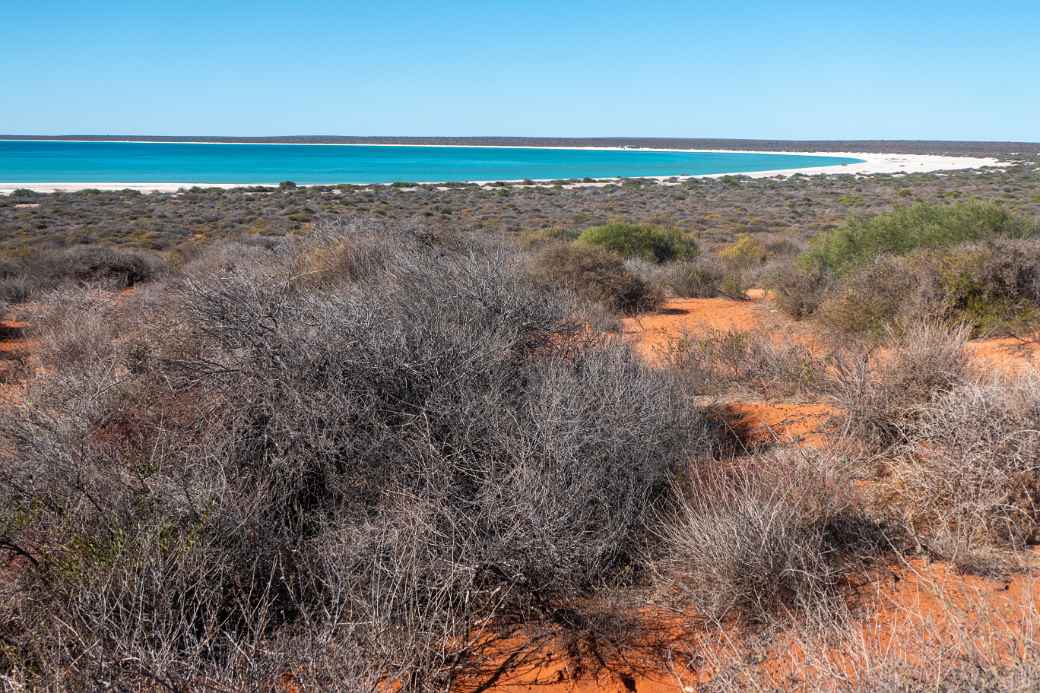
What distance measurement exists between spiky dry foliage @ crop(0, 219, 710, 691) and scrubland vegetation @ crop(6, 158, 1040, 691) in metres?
0.02

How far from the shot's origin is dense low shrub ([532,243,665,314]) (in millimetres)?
11719

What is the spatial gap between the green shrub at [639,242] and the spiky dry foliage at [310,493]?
38.4ft

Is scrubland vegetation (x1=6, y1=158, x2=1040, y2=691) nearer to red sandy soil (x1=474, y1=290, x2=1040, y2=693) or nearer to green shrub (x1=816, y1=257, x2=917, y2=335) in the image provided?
red sandy soil (x1=474, y1=290, x2=1040, y2=693)

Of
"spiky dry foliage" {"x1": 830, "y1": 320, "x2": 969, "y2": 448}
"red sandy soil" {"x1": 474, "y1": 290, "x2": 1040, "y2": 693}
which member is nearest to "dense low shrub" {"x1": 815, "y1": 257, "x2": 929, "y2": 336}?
"spiky dry foliage" {"x1": 830, "y1": 320, "x2": 969, "y2": 448}

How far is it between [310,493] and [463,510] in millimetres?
912

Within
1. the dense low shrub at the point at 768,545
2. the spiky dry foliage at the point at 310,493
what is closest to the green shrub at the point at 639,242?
the spiky dry foliage at the point at 310,493

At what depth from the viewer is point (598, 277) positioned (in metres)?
12.0

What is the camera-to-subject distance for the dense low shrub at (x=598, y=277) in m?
11.7

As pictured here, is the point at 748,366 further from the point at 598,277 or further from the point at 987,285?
the point at 598,277

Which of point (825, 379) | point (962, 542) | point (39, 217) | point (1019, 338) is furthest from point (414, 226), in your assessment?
point (39, 217)

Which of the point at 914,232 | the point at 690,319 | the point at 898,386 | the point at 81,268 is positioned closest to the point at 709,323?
the point at 690,319

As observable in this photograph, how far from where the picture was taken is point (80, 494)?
326 cm

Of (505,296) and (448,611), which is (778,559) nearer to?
(448,611)

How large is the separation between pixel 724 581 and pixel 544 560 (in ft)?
2.77
